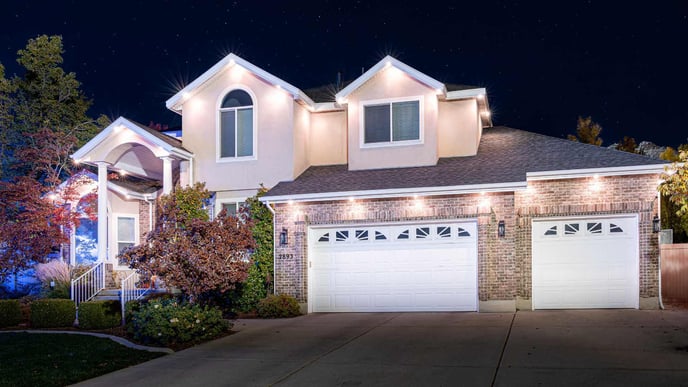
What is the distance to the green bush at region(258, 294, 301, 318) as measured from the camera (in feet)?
50.7

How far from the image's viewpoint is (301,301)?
16.1m

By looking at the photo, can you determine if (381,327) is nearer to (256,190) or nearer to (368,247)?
(368,247)

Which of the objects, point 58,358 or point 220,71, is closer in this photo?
point 58,358

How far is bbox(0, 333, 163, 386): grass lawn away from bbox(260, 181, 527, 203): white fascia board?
5.74m

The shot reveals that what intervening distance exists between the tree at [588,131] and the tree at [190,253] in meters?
25.3

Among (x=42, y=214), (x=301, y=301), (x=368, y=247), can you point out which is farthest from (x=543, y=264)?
(x=42, y=214)

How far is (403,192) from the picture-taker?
50.6 feet

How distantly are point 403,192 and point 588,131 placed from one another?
22303 mm

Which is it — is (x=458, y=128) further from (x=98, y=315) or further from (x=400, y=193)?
(x=98, y=315)

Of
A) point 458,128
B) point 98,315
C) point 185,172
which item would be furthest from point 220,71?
point 98,315

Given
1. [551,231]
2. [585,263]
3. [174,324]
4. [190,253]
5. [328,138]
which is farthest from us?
[328,138]

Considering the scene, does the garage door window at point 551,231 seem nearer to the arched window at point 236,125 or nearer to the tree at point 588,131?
the arched window at point 236,125

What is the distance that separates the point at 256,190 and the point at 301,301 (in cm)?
386

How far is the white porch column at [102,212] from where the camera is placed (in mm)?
17717
